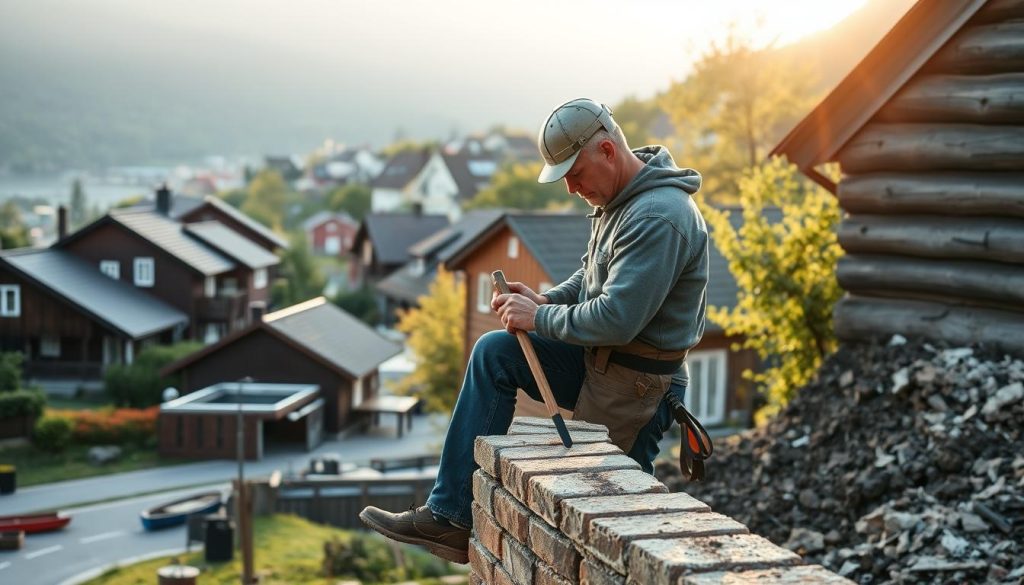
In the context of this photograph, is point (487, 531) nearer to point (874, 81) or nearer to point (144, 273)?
point (874, 81)

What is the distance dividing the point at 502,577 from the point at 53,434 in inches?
1422

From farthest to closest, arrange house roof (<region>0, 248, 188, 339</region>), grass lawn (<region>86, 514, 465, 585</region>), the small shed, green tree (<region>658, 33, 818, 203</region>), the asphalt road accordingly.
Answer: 1. house roof (<region>0, 248, 188, 339</region>)
2. the small shed
3. green tree (<region>658, 33, 818, 203</region>)
4. the asphalt road
5. grass lawn (<region>86, 514, 465, 585</region>)

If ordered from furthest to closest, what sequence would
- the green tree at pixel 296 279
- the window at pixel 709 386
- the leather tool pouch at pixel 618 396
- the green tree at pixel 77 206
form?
the green tree at pixel 77 206, the green tree at pixel 296 279, the window at pixel 709 386, the leather tool pouch at pixel 618 396

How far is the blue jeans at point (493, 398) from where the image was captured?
4.84 m

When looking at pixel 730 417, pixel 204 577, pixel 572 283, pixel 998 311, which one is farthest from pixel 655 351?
pixel 730 417

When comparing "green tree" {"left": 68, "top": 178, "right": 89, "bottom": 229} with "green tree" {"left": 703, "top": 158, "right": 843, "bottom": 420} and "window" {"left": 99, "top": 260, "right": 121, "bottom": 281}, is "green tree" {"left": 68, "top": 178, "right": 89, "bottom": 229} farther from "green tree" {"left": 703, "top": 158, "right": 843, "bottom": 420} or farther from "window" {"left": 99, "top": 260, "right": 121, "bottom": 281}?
"green tree" {"left": 703, "top": 158, "right": 843, "bottom": 420}

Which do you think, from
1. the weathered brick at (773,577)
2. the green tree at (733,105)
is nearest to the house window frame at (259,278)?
the green tree at (733,105)

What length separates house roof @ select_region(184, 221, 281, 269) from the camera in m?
54.4

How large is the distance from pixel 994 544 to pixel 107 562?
76.0 ft

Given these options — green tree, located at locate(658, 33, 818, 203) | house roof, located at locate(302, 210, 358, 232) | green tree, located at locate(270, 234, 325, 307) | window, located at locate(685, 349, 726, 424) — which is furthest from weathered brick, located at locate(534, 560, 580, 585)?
house roof, located at locate(302, 210, 358, 232)

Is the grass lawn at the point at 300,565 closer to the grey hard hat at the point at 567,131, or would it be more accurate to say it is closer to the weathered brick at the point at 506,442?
the weathered brick at the point at 506,442

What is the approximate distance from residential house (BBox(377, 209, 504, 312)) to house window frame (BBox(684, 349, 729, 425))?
2617 centimetres

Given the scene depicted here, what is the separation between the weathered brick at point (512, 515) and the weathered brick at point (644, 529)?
2.16ft

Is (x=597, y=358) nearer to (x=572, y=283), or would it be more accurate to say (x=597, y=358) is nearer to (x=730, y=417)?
(x=572, y=283)
